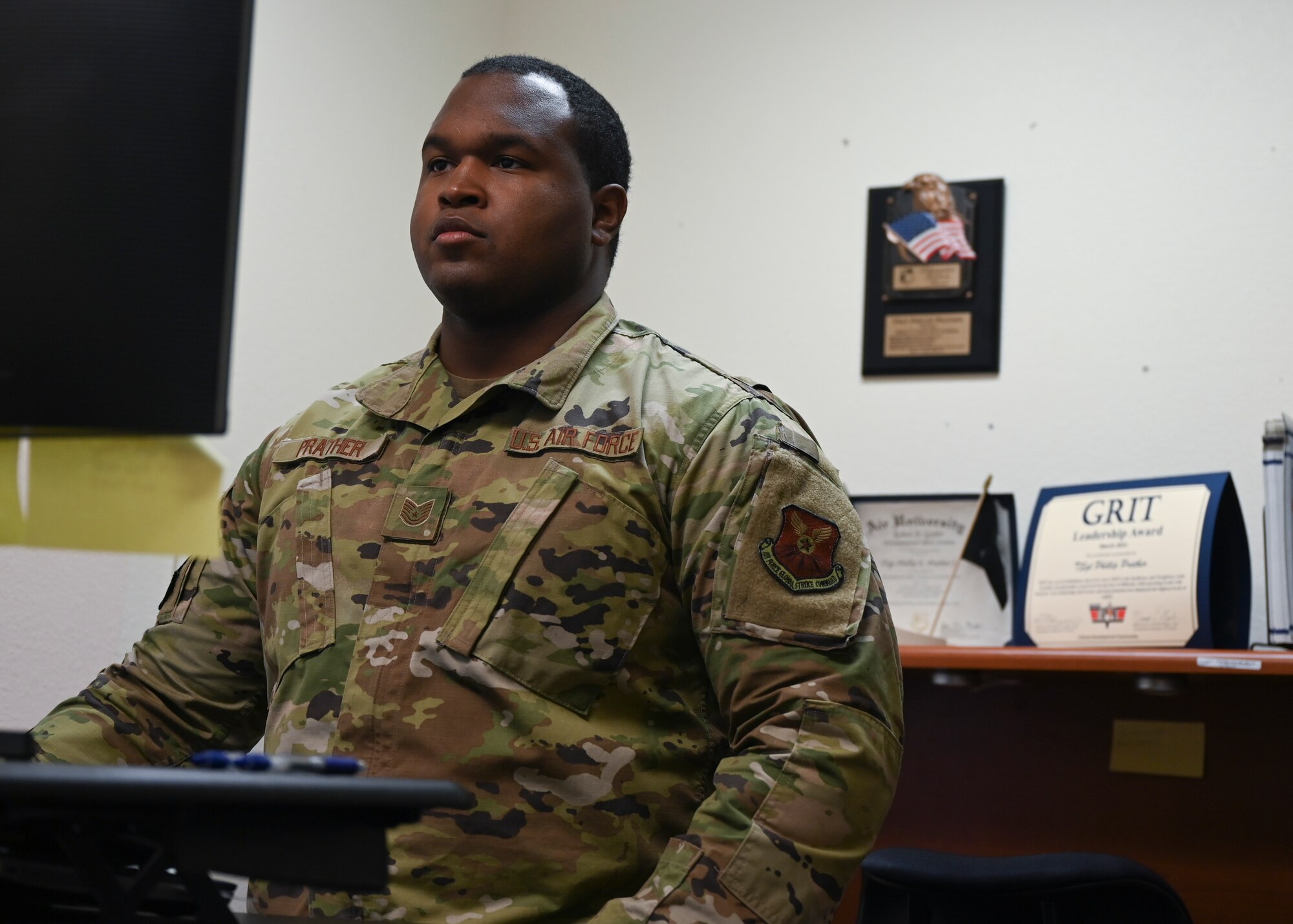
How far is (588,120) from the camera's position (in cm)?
145

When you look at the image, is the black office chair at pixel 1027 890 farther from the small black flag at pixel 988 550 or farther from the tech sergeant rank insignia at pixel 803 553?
the small black flag at pixel 988 550

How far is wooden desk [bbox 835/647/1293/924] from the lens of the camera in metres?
2.03

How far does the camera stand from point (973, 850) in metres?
2.25

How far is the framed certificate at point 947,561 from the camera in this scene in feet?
7.55

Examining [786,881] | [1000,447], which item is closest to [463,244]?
[786,881]

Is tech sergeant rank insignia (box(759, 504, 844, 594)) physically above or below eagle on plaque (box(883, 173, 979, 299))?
below

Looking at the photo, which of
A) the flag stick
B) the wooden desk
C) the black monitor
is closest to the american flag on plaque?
the flag stick

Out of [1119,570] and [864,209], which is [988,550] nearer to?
[1119,570]

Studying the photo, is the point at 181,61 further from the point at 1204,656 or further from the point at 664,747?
the point at 1204,656

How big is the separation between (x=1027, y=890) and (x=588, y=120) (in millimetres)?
957

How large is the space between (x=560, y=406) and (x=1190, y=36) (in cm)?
178

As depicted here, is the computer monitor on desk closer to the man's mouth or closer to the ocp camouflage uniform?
the ocp camouflage uniform

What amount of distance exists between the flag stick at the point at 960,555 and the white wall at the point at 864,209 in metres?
0.13

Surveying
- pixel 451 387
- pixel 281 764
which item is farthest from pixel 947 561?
pixel 281 764
